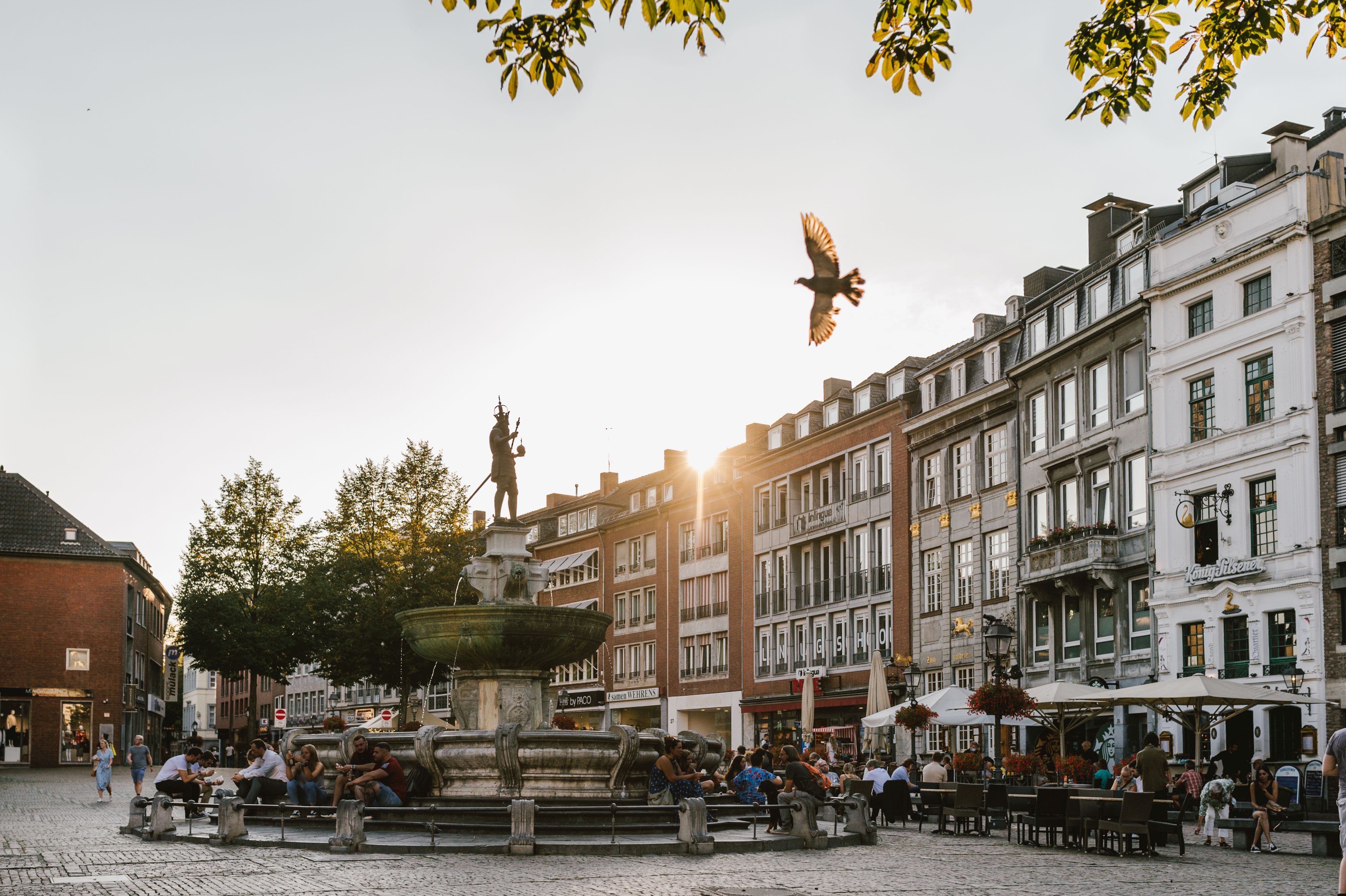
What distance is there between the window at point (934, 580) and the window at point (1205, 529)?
12.3 metres

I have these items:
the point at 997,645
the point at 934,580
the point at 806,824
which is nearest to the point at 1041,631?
the point at 934,580

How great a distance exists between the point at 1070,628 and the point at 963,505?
23.3ft

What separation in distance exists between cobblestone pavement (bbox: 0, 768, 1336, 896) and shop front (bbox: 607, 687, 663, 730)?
4538cm

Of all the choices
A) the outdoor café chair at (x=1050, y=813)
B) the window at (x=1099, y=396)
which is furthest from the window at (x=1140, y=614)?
the outdoor café chair at (x=1050, y=813)

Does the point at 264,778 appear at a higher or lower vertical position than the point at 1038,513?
lower

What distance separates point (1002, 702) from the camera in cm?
2598

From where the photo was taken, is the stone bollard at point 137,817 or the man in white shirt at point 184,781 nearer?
the stone bollard at point 137,817

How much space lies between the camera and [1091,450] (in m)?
A: 39.3

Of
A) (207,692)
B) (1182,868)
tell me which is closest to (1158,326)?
(1182,868)

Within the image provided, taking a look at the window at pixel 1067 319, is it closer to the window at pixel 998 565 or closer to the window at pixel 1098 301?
the window at pixel 1098 301

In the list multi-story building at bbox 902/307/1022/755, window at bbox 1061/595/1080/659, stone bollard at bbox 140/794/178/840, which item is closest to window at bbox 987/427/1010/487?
multi-story building at bbox 902/307/1022/755

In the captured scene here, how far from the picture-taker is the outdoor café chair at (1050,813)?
19453 mm

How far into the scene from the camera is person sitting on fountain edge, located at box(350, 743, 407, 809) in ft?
60.6

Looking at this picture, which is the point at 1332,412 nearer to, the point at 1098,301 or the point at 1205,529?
the point at 1205,529
